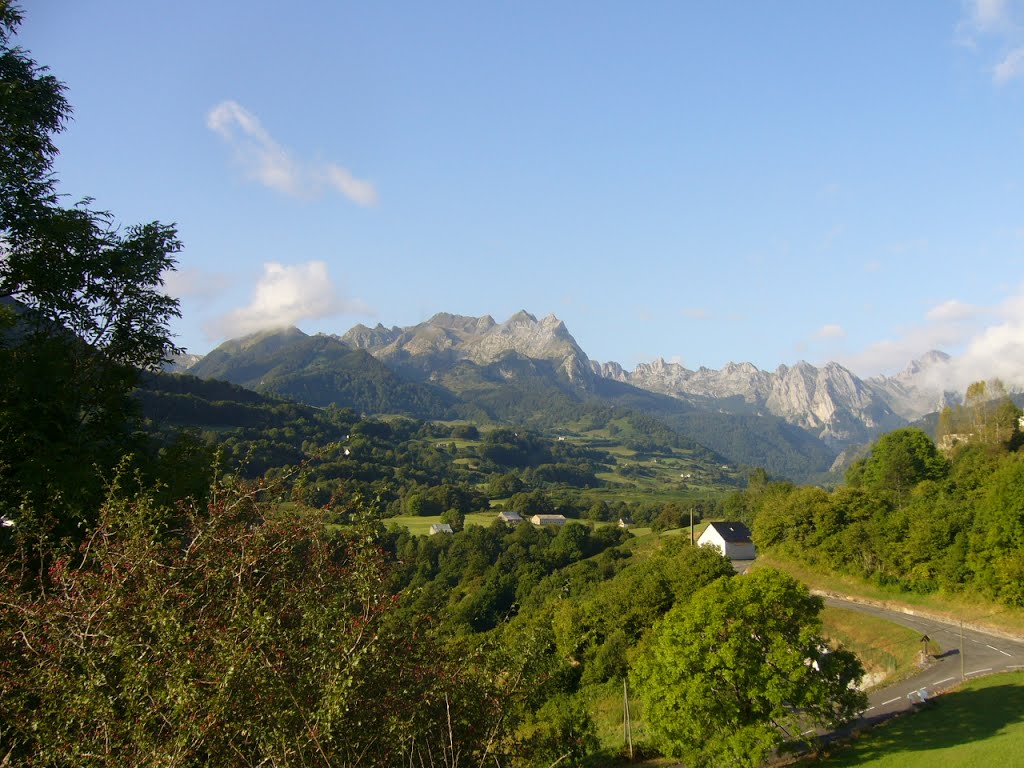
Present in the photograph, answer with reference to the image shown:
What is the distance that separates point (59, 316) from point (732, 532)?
3480 inches

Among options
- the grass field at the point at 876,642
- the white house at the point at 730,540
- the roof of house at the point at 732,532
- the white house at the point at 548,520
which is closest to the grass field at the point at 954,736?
the grass field at the point at 876,642

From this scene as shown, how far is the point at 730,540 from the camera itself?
86562mm

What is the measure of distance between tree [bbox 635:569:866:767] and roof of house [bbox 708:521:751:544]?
A: 207 feet

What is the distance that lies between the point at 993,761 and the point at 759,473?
4472 inches

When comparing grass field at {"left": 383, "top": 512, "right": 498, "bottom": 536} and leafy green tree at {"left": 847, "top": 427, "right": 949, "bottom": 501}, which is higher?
leafy green tree at {"left": 847, "top": 427, "right": 949, "bottom": 501}

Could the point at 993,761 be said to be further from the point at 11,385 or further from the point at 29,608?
the point at 11,385

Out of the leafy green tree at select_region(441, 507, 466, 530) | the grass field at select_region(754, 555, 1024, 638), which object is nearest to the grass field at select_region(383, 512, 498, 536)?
the leafy green tree at select_region(441, 507, 466, 530)

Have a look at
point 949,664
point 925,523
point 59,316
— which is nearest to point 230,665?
point 59,316

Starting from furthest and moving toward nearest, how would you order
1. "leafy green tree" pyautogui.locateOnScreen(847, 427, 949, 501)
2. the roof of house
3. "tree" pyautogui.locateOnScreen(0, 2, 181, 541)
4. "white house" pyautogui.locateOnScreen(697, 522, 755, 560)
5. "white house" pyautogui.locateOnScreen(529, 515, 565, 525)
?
"white house" pyautogui.locateOnScreen(529, 515, 565, 525)
the roof of house
"white house" pyautogui.locateOnScreen(697, 522, 755, 560)
"leafy green tree" pyautogui.locateOnScreen(847, 427, 949, 501)
"tree" pyautogui.locateOnScreen(0, 2, 181, 541)

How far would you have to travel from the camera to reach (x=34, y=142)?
12117 mm

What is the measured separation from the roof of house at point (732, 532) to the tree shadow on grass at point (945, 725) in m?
57.0

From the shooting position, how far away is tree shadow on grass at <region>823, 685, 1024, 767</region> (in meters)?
25.3

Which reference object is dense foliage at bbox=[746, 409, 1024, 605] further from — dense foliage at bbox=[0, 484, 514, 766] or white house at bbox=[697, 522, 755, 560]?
dense foliage at bbox=[0, 484, 514, 766]

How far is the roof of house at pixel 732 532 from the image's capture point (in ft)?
286
